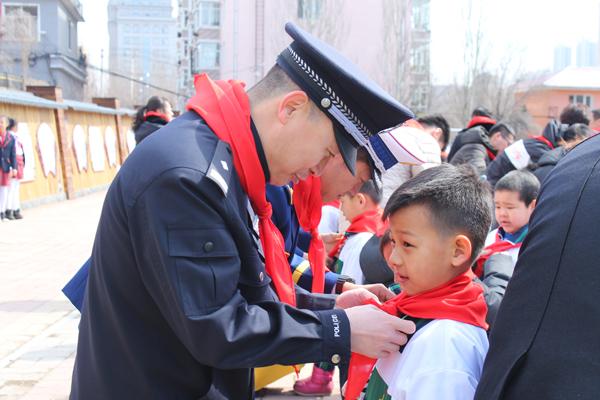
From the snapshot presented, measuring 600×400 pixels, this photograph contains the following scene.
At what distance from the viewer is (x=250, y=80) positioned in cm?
3541

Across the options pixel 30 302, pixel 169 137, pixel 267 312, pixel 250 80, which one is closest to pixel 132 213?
pixel 169 137

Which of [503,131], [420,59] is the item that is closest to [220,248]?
[503,131]

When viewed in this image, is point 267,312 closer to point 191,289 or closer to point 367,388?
point 191,289

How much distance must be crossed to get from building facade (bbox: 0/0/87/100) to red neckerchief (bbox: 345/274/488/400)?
43.2m

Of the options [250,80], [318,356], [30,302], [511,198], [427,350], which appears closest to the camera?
[318,356]

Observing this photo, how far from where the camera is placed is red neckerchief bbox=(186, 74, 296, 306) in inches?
71.5

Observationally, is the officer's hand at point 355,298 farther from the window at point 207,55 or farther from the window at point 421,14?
the window at point 207,55

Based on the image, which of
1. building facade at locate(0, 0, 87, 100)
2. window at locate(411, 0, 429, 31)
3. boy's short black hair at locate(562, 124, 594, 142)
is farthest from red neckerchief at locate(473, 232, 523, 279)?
building facade at locate(0, 0, 87, 100)

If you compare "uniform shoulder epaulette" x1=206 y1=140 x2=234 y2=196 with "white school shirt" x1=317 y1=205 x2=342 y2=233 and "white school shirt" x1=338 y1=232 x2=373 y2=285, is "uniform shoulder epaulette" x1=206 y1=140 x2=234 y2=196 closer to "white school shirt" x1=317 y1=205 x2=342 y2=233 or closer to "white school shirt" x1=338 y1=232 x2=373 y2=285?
"white school shirt" x1=338 y1=232 x2=373 y2=285

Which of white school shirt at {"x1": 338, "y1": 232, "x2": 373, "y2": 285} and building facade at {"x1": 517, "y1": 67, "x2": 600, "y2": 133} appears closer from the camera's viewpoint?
white school shirt at {"x1": 338, "y1": 232, "x2": 373, "y2": 285}

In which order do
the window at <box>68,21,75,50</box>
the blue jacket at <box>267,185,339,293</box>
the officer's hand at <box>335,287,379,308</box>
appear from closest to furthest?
the officer's hand at <box>335,287,379,308</box> < the blue jacket at <box>267,185,339,293</box> < the window at <box>68,21,75,50</box>

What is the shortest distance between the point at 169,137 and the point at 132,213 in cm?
23

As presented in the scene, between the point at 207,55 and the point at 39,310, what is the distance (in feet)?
131

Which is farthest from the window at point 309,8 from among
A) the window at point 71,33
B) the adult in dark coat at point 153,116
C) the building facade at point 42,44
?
the window at point 71,33
